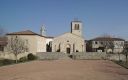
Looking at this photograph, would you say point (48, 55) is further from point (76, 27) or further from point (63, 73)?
point (63, 73)

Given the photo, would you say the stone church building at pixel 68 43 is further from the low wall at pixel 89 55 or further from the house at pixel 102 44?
the house at pixel 102 44

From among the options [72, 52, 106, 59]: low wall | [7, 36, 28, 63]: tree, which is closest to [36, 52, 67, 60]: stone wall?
[72, 52, 106, 59]: low wall

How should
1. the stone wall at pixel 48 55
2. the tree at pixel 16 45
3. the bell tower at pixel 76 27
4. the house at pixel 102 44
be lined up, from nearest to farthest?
1. the tree at pixel 16 45
2. the stone wall at pixel 48 55
3. the bell tower at pixel 76 27
4. the house at pixel 102 44

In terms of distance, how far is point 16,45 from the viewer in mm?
55125

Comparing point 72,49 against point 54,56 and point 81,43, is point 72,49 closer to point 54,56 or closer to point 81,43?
point 81,43

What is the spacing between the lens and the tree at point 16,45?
5369cm

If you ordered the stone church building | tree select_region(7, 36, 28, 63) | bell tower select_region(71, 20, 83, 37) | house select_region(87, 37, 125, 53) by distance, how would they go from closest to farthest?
tree select_region(7, 36, 28, 63) < the stone church building < bell tower select_region(71, 20, 83, 37) < house select_region(87, 37, 125, 53)

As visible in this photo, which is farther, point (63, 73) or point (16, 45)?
point (16, 45)

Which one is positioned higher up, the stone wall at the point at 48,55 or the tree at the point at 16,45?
the tree at the point at 16,45

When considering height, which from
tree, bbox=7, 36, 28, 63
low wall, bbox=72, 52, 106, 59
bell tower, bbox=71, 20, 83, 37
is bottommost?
low wall, bbox=72, 52, 106, 59

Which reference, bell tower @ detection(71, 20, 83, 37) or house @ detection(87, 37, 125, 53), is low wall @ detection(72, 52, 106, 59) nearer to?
bell tower @ detection(71, 20, 83, 37)

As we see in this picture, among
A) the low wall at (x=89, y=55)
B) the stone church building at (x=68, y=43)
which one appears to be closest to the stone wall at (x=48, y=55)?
the low wall at (x=89, y=55)

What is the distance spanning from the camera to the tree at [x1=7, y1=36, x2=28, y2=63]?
53.7 meters

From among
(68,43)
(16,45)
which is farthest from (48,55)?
(68,43)
